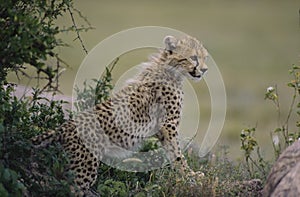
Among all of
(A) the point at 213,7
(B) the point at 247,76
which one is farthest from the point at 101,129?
(A) the point at 213,7

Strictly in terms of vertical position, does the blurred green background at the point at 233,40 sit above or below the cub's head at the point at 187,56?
above

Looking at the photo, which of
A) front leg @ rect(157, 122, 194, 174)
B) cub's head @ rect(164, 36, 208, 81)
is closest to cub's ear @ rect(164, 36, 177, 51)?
cub's head @ rect(164, 36, 208, 81)

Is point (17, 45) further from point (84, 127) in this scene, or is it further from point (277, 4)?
point (277, 4)

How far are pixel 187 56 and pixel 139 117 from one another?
693 mm

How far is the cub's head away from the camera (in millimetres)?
6332

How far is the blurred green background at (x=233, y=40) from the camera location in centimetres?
1322

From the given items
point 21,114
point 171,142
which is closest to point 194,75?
point 171,142

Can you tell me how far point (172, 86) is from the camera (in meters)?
6.35

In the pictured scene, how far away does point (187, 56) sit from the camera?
20.8 ft

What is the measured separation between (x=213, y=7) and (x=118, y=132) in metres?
18.6

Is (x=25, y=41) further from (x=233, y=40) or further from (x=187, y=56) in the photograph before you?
(x=233, y=40)

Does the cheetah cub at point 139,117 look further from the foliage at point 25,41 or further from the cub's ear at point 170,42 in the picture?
the foliage at point 25,41

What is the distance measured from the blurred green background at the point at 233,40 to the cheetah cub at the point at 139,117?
3.48 meters

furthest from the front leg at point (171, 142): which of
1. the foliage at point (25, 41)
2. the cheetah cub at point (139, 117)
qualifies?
the foliage at point (25, 41)
